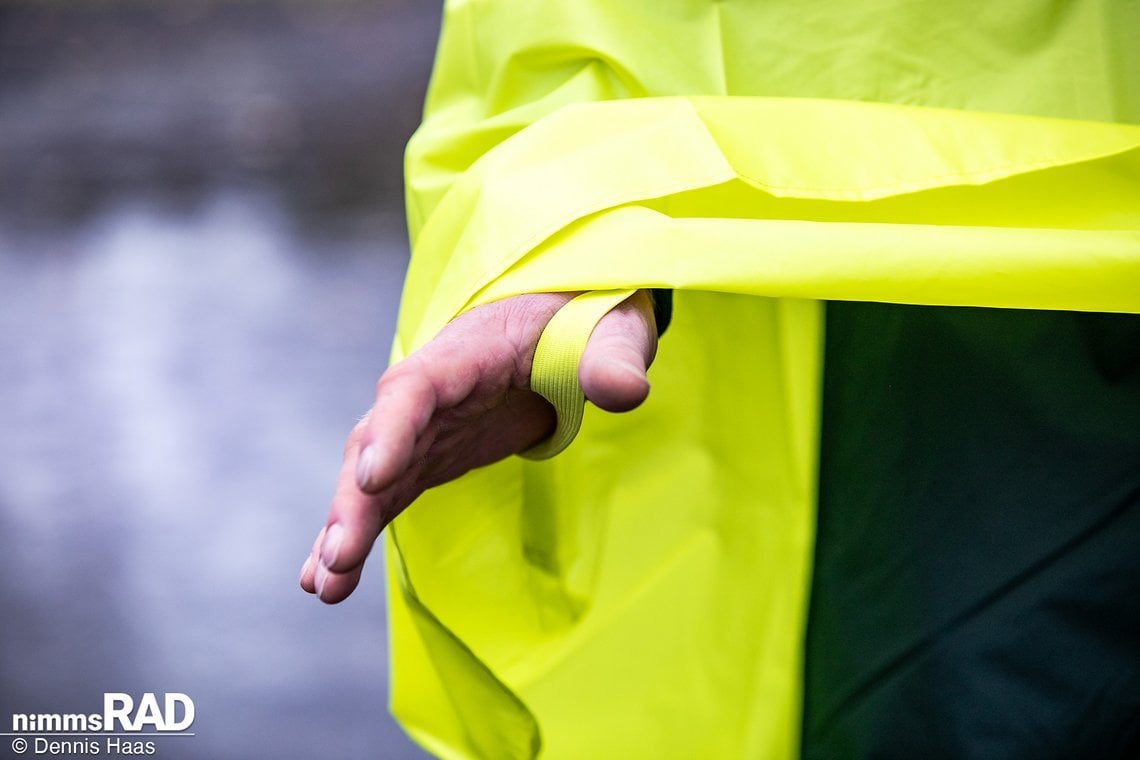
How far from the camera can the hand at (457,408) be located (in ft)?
1.52

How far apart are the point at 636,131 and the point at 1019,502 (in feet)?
1.02

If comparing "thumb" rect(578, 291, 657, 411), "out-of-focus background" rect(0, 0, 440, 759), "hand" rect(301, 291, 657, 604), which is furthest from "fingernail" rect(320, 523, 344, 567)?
"out-of-focus background" rect(0, 0, 440, 759)

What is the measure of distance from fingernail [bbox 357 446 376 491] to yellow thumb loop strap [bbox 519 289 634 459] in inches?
4.8

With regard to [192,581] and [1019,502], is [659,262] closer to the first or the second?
[1019,502]

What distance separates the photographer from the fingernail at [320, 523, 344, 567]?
0.47 m

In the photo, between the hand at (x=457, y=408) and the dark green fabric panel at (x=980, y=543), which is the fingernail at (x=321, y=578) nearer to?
the hand at (x=457, y=408)

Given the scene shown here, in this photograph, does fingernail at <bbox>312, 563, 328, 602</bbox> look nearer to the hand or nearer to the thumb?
the hand

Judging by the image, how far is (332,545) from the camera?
1.53ft

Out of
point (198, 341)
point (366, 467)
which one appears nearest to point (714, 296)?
point (366, 467)

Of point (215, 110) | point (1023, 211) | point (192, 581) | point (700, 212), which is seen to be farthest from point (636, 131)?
point (215, 110)

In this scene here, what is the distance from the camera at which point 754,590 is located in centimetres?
64

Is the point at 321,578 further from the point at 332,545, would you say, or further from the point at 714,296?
the point at 714,296

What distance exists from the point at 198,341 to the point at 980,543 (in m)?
0.97

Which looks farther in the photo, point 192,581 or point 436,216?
point 192,581
